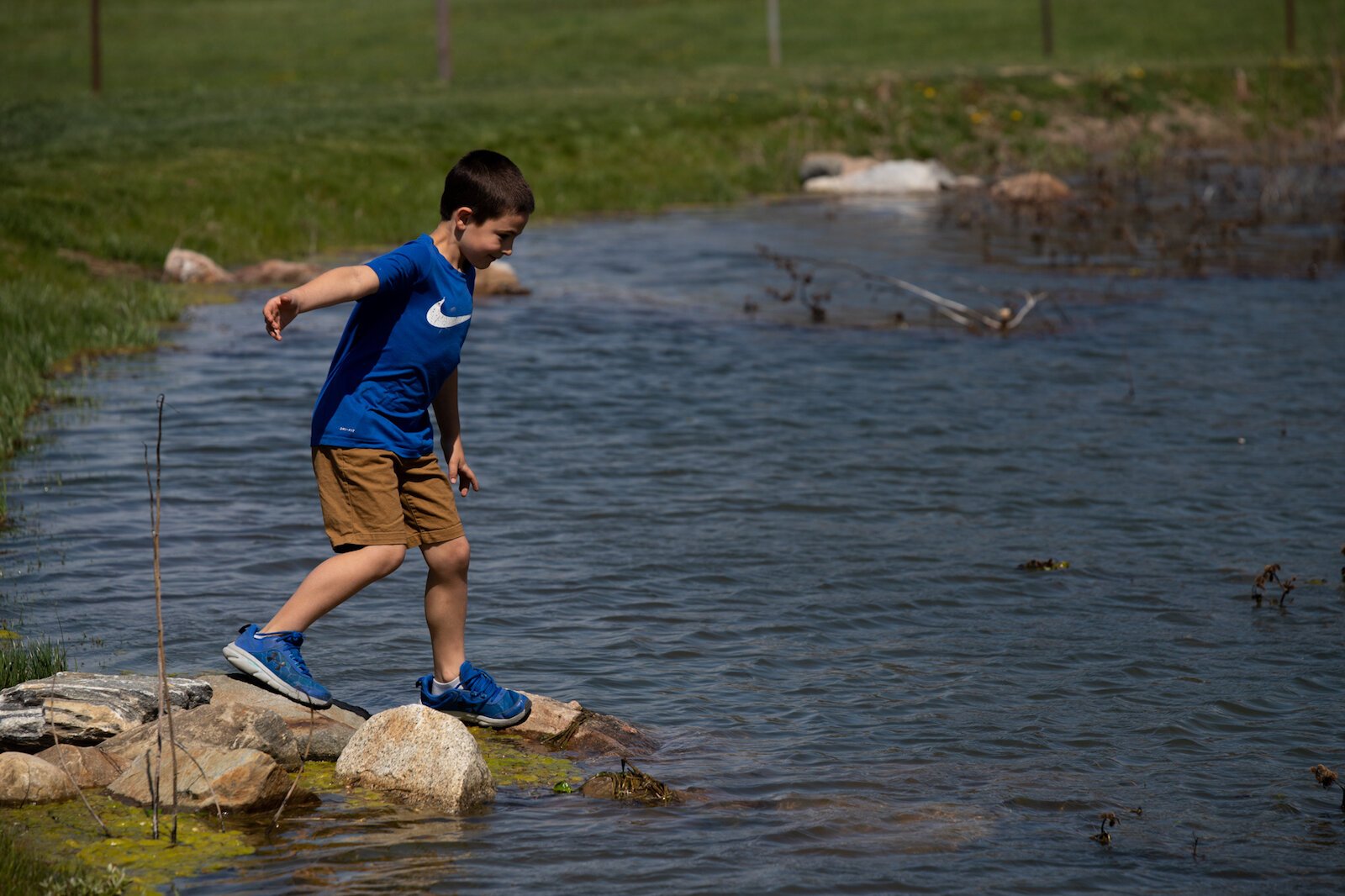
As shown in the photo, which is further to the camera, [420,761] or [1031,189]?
[1031,189]

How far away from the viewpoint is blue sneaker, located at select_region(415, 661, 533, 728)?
5.50 metres

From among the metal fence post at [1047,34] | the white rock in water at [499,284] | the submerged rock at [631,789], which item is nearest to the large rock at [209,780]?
the submerged rock at [631,789]

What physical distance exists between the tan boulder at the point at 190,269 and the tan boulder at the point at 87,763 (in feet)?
37.6

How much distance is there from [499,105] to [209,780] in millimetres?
23430

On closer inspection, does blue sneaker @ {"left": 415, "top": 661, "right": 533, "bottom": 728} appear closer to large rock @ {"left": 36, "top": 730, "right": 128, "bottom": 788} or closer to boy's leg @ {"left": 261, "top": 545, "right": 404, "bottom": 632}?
boy's leg @ {"left": 261, "top": 545, "right": 404, "bottom": 632}

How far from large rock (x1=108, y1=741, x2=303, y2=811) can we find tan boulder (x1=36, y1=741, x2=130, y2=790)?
0.13 meters

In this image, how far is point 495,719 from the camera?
5523 millimetres

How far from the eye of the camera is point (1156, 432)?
10273 mm

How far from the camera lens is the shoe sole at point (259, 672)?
17.1 ft

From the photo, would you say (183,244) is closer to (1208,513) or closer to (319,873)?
(1208,513)

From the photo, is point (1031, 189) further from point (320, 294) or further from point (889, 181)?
point (320, 294)

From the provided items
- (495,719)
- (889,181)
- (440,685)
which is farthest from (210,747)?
(889,181)

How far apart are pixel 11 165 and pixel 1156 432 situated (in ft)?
42.4

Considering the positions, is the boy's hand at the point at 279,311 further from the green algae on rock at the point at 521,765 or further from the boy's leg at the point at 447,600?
the green algae on rock at the point at 521,765
